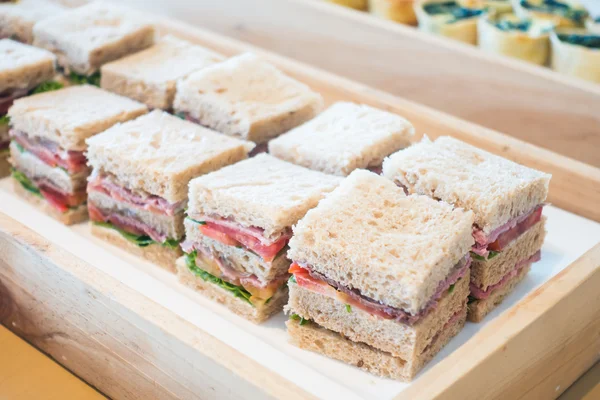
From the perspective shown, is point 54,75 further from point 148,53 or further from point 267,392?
point 267,392

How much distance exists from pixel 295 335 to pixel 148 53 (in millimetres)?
1676

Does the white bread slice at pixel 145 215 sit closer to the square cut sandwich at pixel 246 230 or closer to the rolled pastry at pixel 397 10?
the square cut sandwich at pixel 246 230

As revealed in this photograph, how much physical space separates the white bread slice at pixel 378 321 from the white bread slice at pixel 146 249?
573 mm

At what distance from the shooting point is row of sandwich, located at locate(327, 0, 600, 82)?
3.59 m

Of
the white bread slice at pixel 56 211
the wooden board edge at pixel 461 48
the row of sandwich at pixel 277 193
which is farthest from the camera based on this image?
the wooden board edge at pixel 461 48

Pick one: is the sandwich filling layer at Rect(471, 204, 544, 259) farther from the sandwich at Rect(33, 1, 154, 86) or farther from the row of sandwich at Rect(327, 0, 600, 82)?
the sandwich at Rect(33, 1, 154, 86)

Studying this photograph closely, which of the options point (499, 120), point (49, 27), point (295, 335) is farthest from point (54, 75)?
point (499, 120)

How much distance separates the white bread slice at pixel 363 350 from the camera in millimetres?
2125

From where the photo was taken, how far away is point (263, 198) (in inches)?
90.4

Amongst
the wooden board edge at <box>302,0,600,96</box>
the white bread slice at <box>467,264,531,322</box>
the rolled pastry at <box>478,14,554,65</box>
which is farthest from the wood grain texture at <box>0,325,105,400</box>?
the rolled pastry at <box>478,14,554,65</box>

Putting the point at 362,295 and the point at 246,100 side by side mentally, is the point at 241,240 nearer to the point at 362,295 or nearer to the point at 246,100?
the point at 362,295

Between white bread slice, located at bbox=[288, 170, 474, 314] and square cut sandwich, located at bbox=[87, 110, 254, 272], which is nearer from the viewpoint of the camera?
white bread slice, located at bbox=[288, 170, 474, 314]

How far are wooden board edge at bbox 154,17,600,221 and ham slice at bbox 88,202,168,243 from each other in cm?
114

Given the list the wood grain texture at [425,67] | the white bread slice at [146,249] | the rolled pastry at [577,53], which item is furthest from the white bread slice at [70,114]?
the rolled pastry at [577,53]
